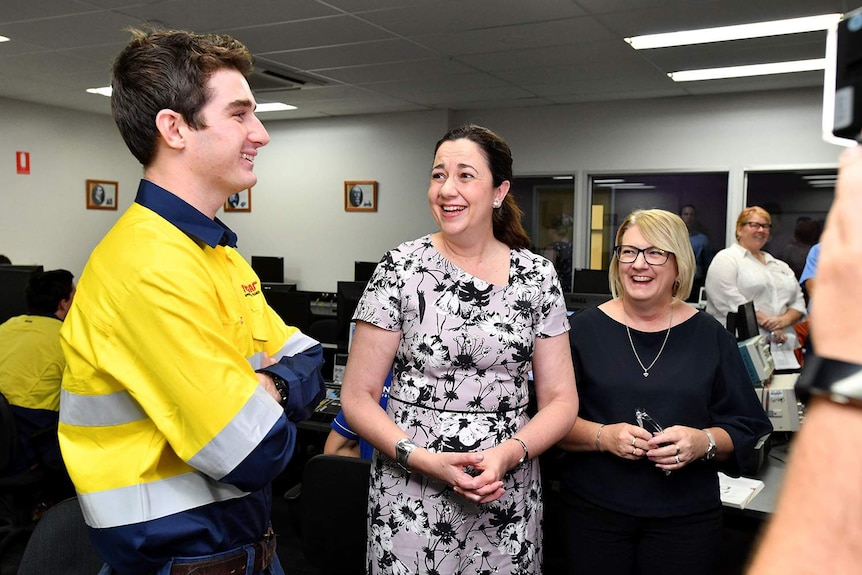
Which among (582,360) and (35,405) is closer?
(582,360)

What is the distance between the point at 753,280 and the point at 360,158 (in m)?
5.35

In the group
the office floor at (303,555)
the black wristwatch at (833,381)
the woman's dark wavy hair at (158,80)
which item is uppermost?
the woman's dark wavy hair at (158,80)

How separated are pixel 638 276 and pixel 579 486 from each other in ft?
2.02

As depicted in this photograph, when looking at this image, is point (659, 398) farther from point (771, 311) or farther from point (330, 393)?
point (771, 311)

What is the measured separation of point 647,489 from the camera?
184 cm

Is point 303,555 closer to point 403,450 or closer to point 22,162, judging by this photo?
point 403,450

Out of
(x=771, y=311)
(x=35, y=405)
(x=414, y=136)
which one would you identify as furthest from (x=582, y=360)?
(x=414, y=136)

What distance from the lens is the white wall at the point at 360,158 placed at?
280 inches

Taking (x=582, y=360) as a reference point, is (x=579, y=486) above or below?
below

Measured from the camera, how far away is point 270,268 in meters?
8.95

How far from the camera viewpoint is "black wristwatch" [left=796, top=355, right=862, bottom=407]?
381 millimetres

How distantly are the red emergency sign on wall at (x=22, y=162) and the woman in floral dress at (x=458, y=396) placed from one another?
755 centimetres

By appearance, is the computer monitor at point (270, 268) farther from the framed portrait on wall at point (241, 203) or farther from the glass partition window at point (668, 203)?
the glass partition window at point (668, 203)

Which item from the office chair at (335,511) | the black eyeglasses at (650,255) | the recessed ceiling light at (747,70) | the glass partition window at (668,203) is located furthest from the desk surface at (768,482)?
the glass partition window at (668,203)
